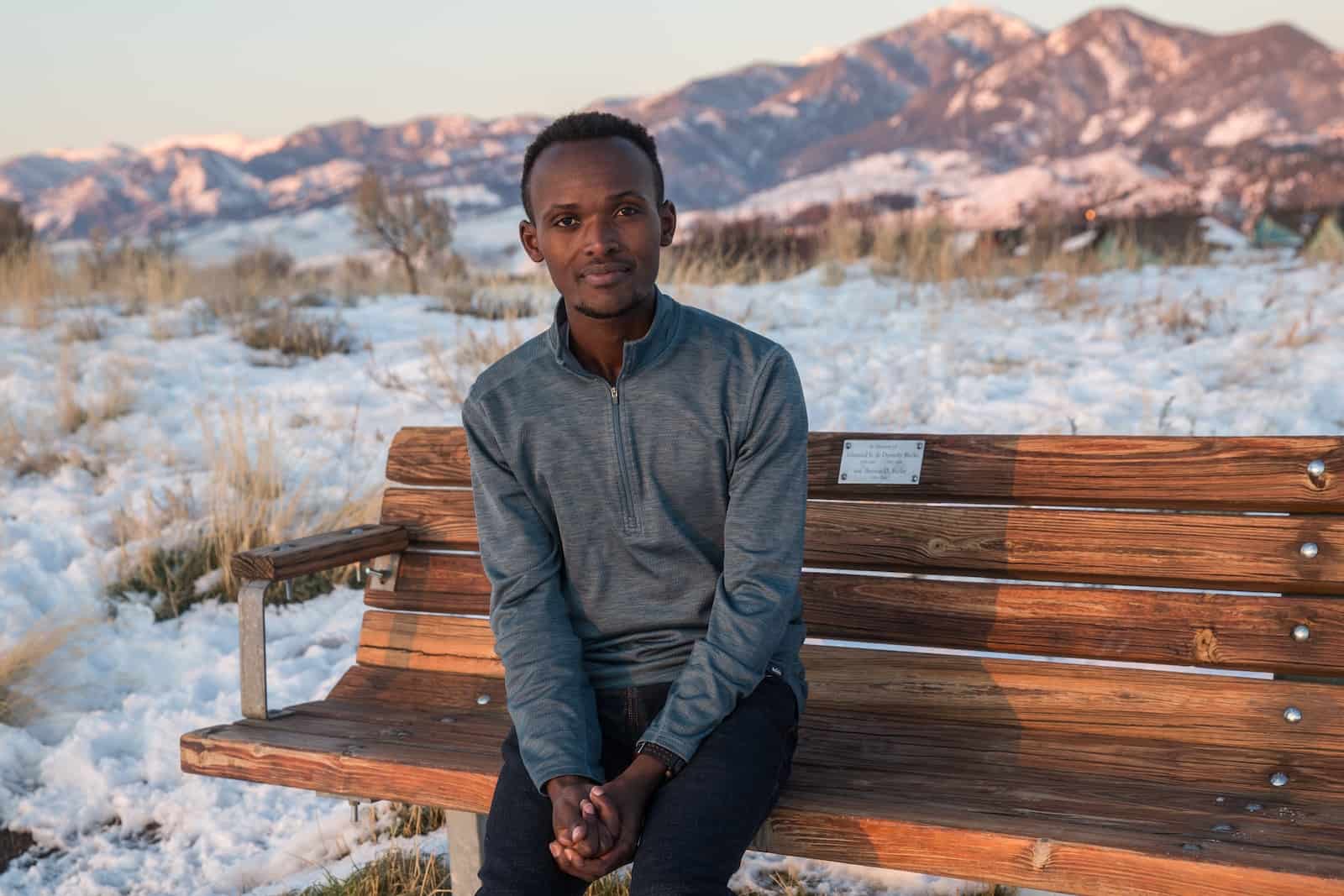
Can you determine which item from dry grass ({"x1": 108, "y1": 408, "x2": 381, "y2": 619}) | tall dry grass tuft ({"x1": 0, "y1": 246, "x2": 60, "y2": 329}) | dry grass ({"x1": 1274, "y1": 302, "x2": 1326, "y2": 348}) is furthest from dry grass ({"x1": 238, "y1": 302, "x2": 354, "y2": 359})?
dry grass ({"x1": 1274, "y1": 302, "x2": 1326, "y2": 348})

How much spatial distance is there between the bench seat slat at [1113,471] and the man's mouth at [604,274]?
723 millimetres

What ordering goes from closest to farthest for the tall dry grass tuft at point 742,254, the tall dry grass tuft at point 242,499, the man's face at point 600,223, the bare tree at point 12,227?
the man's face at point 600,223, the tall dry grass tuft at point 242,499, the tall dry grass tuft at point 742,254, the bare tree at point 12,227

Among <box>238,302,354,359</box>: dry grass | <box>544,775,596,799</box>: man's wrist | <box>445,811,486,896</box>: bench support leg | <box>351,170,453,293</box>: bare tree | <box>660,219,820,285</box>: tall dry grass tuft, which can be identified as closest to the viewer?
<box>544,775,596,799</box>: man's wrist

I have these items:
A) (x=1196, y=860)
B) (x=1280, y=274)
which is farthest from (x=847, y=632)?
(x=1280, y=274)

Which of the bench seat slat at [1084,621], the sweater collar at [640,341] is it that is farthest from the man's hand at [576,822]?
the bench seat slat at [1084,621]

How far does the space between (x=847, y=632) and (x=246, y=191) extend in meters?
92.5

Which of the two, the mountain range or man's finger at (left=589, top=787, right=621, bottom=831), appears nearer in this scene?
man's finger at (left=589, top=787, right=621, bottom=831)

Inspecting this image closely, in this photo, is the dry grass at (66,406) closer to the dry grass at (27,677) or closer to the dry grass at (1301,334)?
the dry grass at (27,677)

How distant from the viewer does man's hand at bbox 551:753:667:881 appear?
202cm

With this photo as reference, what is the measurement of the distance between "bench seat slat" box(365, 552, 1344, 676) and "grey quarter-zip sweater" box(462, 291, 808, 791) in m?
0.36

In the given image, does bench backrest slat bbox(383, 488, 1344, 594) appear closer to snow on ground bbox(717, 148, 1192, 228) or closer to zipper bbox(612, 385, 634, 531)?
zipper bbox(612, 385, 634, 531)

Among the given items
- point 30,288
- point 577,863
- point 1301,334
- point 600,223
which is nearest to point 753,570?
point 577,863

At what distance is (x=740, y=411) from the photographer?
238 centimetres

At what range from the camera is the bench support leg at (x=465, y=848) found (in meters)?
2.68
